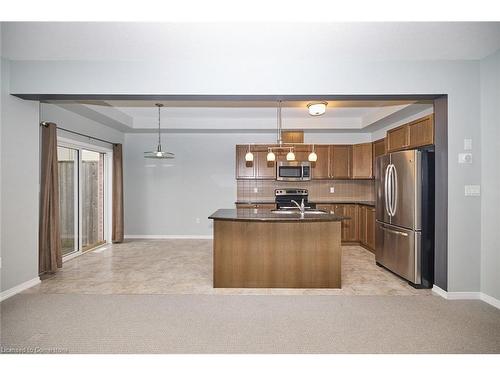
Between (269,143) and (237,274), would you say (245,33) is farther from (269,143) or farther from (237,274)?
(269,143)

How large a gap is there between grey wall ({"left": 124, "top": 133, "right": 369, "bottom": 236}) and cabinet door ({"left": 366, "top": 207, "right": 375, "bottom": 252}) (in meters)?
1.97

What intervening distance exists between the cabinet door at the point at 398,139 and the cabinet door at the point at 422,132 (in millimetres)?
103

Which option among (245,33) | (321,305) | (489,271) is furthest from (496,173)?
(245,33)

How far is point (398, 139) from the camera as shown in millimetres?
4508

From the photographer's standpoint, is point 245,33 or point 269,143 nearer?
point 245,33

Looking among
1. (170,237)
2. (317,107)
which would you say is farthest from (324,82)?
(170,237)

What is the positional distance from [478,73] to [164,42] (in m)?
3.55

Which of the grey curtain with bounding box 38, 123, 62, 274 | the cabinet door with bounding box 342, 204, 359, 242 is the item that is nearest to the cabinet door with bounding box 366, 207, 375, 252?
the cabinet door with bounding box 342, 204, 359, 242

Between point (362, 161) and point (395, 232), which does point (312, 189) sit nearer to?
point (362, 161)

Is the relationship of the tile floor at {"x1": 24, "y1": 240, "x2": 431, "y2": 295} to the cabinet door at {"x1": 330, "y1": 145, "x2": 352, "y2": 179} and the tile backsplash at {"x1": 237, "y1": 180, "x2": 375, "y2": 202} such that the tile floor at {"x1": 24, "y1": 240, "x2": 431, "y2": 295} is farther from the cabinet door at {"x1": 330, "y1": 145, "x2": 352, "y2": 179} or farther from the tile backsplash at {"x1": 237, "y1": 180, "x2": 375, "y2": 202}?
the cabinet door at {"x1": 330, "y1": 145, "x2": 352, "y2": 179}

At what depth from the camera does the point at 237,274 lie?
3613 millimetres

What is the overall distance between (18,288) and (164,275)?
170cm

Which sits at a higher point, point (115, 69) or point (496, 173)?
point (115, 69)

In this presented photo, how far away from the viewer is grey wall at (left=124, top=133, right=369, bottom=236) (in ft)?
22.4
